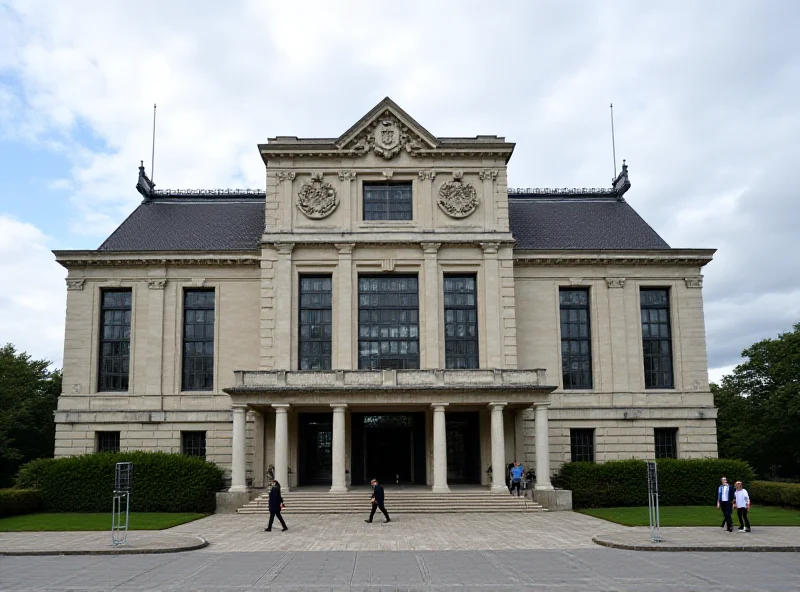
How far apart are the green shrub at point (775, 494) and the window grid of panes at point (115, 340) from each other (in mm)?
34284

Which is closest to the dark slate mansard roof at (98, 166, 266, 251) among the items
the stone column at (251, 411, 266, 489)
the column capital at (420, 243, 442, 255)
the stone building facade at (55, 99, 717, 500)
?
the stone building facade at (55, 99, 717, 500)

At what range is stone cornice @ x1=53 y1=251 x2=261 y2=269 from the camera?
146 ft

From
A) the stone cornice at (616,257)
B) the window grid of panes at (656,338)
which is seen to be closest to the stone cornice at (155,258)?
the stone cornice at (616,257)

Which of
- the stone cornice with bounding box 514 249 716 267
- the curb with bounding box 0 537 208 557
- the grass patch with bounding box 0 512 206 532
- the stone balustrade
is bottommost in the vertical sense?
the grass patch with bounding box 0 512 206 532

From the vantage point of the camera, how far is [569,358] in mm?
44844

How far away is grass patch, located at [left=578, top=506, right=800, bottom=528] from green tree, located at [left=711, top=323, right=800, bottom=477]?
82.4 ft

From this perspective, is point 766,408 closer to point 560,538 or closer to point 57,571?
point 560,538

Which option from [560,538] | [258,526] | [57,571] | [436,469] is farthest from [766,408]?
[57,571]

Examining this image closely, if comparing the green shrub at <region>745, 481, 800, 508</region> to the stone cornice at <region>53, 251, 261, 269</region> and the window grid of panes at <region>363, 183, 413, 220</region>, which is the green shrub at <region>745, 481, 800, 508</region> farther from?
the stone cornice at <region>53, 251, 261, 269</region>

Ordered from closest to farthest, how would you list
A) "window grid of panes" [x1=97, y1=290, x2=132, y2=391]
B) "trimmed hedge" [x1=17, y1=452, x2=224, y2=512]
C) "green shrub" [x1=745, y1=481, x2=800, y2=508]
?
"green shrub" [x1=745, y1=481, x2=800, y2=508] < "trimmed hedge" [x1=17, y1=452, x2=224, y2=512] < "window grid of panes" [x1=97, y1=290, x2=132, y2=391]

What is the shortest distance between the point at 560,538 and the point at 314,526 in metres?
9.98

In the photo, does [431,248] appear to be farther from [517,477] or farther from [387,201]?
[517,477]

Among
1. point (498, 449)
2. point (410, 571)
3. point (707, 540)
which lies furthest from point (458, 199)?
point (410, 571)

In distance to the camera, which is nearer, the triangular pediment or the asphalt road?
the asphalt road
